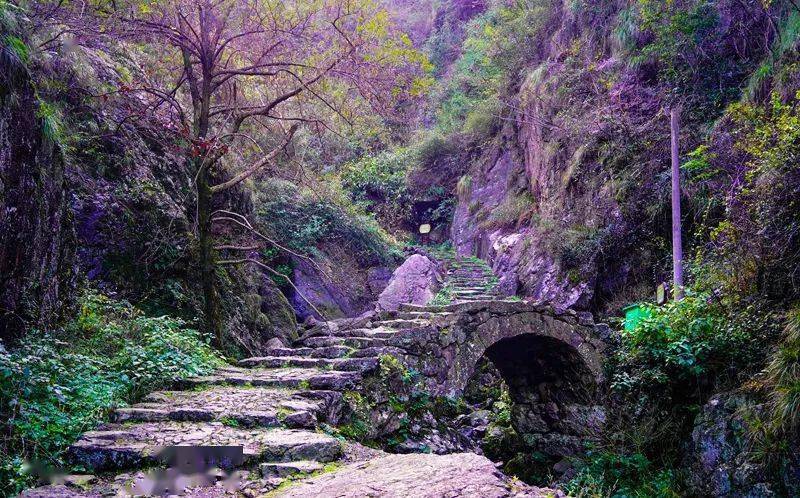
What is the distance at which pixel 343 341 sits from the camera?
24.0 feet

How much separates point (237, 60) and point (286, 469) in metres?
6.18

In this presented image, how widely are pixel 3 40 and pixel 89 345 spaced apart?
2.81m

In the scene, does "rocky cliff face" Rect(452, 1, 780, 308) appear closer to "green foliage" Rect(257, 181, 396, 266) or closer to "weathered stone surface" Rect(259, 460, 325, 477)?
"green foliage" Rect(257, 181, 396, 266)

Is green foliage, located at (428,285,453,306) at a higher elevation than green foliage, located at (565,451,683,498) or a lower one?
higher

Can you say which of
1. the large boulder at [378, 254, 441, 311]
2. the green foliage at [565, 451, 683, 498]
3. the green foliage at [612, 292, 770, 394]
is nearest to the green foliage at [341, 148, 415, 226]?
the large boulder at [378, 254, 441, 311]

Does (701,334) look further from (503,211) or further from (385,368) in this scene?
(503,211)

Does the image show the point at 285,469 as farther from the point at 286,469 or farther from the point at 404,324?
the point at 404,324

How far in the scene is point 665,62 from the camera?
12.2 m

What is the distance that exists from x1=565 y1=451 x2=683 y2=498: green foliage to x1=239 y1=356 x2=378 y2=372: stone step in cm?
390

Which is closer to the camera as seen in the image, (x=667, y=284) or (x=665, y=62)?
(x=667, y=284)

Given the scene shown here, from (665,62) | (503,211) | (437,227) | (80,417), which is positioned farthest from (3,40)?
(437,227)

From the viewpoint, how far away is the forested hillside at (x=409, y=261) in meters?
5.33

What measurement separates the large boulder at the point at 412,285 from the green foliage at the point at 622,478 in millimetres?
4894

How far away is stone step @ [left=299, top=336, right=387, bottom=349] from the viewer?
710cm
